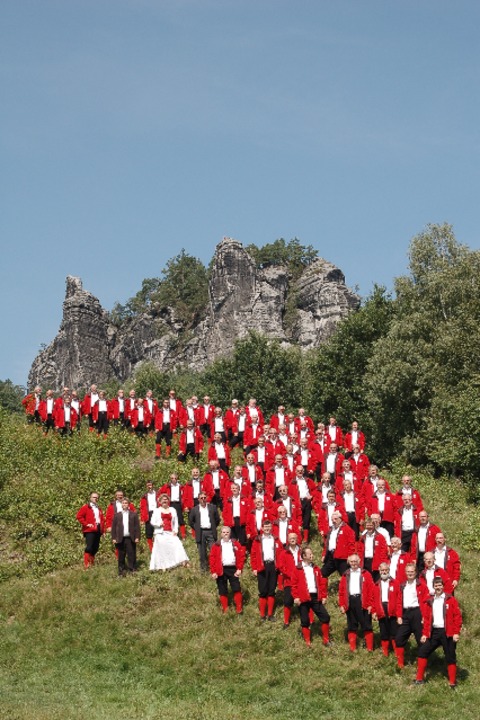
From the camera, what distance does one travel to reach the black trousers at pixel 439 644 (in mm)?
14180

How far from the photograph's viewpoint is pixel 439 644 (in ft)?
47.0

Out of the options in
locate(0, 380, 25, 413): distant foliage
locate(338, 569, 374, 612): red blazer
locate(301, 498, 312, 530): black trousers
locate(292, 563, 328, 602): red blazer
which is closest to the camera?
locate(338, 569, 374, 612): red blazer

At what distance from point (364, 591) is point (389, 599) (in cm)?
51

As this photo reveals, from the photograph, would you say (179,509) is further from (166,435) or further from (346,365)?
(346,365)

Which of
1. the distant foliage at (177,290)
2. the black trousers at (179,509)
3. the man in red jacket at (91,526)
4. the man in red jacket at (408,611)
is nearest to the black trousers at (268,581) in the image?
the man in red jacket at (408,611)

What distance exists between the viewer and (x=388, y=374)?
1615 inches

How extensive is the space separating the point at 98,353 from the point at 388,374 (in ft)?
273

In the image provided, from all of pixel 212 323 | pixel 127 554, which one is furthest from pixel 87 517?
pixel 212 323

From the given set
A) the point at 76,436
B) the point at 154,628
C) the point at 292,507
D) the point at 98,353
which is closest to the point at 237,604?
the point at 154,628

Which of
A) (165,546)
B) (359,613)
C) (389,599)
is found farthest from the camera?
(165,546)

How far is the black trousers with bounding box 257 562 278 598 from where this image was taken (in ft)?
55.5

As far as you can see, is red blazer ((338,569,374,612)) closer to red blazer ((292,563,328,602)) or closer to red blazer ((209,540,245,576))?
red blazer ((292,563,328,602))

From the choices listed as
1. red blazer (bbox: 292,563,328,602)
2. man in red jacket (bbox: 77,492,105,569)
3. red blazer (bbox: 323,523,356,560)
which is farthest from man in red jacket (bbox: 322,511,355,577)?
man in red jacket (bbox: 77,492,105,569)

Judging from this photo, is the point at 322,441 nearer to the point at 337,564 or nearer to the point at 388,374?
the point at 337,564
